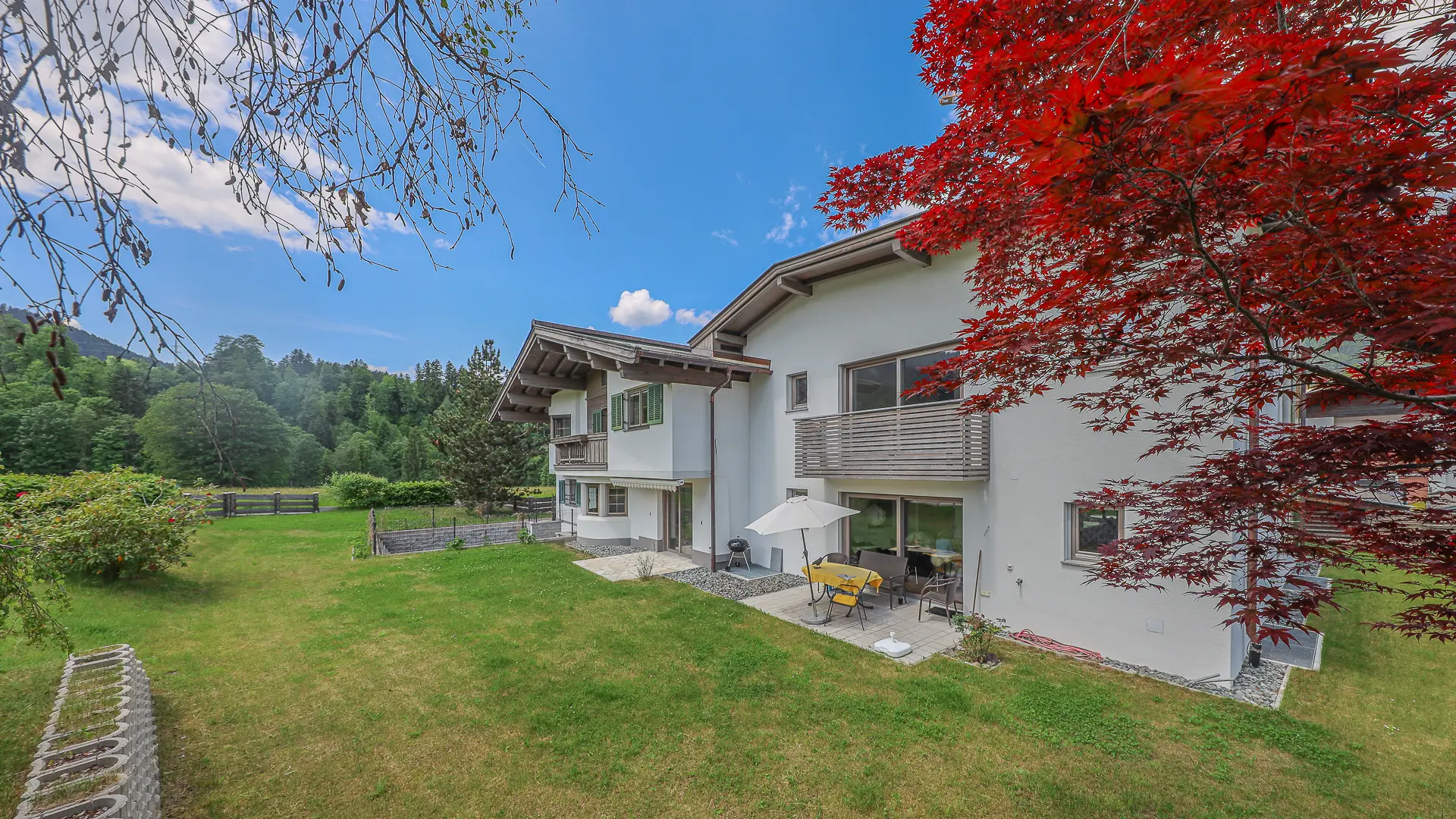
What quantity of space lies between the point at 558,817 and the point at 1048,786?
14.5 feet

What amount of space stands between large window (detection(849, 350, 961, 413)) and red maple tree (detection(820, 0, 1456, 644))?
5.72 m

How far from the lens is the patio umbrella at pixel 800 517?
996 centimetres

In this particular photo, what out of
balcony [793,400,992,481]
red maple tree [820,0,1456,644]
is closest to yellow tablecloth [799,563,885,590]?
balcony [793,400,992,481]

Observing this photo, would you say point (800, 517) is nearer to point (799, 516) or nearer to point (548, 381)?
point (799, 516)

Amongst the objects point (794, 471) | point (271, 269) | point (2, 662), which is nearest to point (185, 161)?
point (271, 269)

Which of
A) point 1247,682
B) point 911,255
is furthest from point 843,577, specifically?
point 911,255

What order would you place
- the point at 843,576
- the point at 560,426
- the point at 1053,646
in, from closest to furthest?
the point at 1053,646, the point at 843,576, the point at 560,426

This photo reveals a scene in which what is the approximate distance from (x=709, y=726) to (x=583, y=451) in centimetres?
1385

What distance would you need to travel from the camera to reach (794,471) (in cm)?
1273

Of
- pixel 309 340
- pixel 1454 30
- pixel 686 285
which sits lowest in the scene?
pixel 309 340

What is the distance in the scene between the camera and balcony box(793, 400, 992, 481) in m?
9.14

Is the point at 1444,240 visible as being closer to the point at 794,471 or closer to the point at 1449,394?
the point at 1449,394

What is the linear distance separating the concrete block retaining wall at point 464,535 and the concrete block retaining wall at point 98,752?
13325 mm

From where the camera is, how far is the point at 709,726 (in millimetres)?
5883
